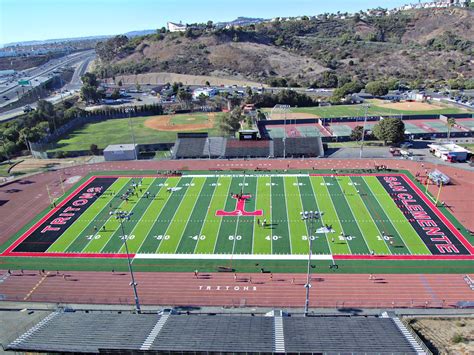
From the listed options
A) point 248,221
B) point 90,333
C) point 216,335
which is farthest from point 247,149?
point 90,333

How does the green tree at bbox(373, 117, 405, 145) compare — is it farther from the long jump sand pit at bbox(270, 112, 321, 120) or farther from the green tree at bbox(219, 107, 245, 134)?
the green tree at bbox(219, 107, 245, 134)

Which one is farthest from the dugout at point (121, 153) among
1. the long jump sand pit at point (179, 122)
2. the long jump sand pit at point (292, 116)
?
the long jump sand pit at point (292, 116)

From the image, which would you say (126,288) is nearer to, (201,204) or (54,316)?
(54,316)

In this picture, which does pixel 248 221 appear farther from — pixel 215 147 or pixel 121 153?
pixel 121 153

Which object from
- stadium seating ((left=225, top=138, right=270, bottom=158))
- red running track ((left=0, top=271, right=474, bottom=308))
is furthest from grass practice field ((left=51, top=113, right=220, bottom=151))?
red running track ((left=0, top=271, right=474, bottom=308))

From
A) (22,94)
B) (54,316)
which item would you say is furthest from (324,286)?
(22,94)

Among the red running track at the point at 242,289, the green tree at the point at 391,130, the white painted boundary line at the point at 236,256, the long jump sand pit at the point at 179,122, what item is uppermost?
the green tree at the point at 391,130

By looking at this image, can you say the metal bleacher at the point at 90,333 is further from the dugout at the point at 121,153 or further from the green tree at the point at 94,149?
the green tree at the point at 94,149
